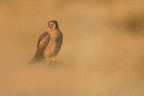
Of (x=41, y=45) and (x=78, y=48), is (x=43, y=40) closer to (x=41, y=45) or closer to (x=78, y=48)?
(x=41, y=45)

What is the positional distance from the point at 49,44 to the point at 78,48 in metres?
0.18

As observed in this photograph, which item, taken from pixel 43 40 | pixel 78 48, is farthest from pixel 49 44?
pixel 78 48

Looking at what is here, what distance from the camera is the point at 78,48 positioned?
7.30ft

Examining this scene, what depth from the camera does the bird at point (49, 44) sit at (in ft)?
7.32

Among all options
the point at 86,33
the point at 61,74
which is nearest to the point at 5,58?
the point at 61,74

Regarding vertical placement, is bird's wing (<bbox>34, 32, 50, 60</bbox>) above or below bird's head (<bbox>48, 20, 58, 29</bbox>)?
below

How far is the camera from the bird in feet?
7.32

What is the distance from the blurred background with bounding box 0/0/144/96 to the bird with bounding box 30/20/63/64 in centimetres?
3

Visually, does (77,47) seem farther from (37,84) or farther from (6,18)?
(6,18)

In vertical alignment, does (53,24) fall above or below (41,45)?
above

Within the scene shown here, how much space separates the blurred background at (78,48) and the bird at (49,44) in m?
0.03

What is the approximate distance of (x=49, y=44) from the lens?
2248mm

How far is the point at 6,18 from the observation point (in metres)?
2.29

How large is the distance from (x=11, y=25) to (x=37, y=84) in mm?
407
